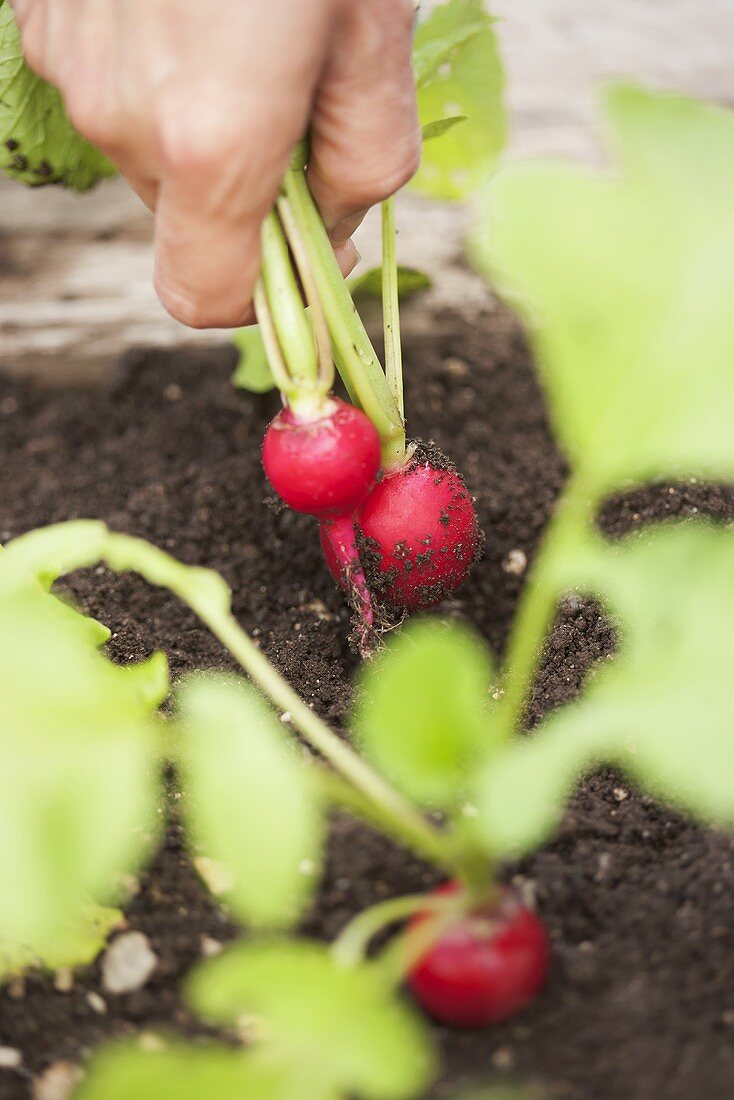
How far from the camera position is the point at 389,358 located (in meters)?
1.06

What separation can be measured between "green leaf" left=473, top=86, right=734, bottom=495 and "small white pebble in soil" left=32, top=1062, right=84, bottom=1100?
54 cm

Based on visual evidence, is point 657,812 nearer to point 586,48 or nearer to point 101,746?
point 101,746

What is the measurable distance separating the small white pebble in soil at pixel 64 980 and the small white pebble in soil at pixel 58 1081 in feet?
0.19

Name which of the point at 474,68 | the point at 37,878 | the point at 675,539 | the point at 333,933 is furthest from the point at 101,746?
the point at 474,68

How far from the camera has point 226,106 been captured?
2.42ft

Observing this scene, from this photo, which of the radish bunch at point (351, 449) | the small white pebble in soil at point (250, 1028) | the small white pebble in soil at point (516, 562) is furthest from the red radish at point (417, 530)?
the small white pebble in soil at point (250, 1028)

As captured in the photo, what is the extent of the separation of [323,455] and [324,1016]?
479mm

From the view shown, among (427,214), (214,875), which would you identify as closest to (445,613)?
(214,875)

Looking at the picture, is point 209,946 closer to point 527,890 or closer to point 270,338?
point 527,890

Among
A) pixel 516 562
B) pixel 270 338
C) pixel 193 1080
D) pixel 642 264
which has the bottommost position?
pixel 516 562

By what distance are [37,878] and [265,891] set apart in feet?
0.39

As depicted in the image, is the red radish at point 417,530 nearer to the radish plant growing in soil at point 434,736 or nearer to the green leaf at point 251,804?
the radish plant growing in soil at point 434,736

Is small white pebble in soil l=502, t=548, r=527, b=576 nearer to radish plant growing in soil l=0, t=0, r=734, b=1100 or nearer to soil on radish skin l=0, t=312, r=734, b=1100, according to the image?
soil on radish skin l=0, t=312, r=734, b=1100

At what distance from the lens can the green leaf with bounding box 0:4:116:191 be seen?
3.48ft
